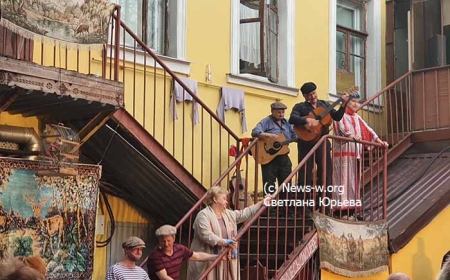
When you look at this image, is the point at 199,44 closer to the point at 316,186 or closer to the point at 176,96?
the point at 176,96

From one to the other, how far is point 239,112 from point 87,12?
4.34 m

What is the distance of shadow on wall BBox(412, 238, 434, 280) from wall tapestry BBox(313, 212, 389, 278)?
658 mm

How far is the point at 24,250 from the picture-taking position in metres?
8.45

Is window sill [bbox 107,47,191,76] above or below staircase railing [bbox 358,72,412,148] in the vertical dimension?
above

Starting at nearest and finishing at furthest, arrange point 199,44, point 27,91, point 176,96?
point 27,91
point 176,96
point 199,44

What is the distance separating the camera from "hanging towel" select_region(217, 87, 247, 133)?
11.9 meters

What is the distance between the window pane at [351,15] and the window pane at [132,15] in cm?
477

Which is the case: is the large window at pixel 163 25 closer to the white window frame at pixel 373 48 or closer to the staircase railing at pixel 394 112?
the staircase railing at pixel 394 112

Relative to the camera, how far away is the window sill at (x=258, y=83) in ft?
39.9

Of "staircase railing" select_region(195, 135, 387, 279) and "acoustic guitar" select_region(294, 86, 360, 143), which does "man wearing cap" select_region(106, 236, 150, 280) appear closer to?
"staircase railing" select_region(195, 135, 387, 279)

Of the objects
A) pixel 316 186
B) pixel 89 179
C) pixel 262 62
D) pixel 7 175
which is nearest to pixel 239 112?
pixel 262 62

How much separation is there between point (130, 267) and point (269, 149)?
2.88 metres

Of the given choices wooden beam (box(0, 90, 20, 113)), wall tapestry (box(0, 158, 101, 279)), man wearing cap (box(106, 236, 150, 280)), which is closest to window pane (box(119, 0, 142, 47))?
wall tapestry (box(0, 158, 101, 279))

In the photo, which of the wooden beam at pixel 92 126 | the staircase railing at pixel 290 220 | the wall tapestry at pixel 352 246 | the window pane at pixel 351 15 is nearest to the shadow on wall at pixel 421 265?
the wall tapestry at pixel 352 246
